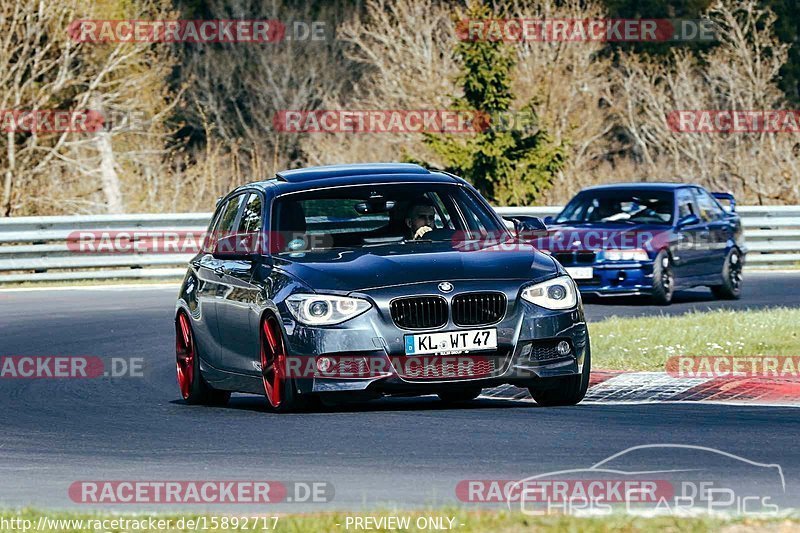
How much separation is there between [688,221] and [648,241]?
1.04 m

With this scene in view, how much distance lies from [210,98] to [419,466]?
55773 millimetres

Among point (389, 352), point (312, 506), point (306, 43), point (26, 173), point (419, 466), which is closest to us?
point (312, 506)

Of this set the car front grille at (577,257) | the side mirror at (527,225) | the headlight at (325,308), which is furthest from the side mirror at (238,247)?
the car front grille at (577,257)

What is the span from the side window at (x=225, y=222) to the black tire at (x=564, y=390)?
2.81 m

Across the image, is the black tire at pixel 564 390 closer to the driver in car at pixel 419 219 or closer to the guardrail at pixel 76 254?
the driver in car at pixel 419 219

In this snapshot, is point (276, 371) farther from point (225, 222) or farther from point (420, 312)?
point (225, 222)

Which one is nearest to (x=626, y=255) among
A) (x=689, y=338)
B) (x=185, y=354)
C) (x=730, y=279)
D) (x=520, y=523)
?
(x=730, y=279)

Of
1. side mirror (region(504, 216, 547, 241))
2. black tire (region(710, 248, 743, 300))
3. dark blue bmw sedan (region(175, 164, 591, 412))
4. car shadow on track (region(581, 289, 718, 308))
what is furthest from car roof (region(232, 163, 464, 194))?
black tire (region(710, 248, 743, 300))

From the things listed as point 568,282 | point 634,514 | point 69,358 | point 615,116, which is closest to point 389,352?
point 568,282

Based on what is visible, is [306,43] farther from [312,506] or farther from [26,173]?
[312,506]

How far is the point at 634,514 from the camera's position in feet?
22.3

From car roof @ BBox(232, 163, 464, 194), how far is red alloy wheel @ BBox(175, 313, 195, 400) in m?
1.25

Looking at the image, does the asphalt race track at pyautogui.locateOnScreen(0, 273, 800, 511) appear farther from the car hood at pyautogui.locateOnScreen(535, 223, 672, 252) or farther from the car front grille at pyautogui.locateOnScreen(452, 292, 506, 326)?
the car hood at pyautogui.locateOnScreen(535, 223, 672, 252)

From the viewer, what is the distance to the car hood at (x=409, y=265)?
34.2ft
